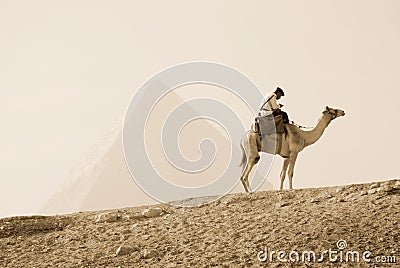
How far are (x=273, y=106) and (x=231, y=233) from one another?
503cm

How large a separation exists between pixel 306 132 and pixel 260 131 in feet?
4.55

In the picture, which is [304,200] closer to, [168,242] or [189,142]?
[168,242]

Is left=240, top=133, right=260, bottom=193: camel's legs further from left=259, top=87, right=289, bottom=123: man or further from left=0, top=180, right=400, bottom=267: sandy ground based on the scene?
left=0, top=180, right=400, bottom=267: sandy ground

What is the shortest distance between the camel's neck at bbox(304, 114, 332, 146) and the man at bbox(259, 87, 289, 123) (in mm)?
907

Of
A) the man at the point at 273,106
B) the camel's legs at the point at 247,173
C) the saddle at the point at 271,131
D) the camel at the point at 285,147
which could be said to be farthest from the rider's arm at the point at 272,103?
the camel's legs at the point at 247,173

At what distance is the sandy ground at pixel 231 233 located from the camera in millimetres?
9430

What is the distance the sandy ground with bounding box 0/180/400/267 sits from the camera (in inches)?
371

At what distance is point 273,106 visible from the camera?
14719mm

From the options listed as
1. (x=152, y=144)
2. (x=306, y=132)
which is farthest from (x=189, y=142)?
(x=306, y=132)

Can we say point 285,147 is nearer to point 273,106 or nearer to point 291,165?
point 291,165

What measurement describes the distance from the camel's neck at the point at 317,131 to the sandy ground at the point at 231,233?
8.38 ft
